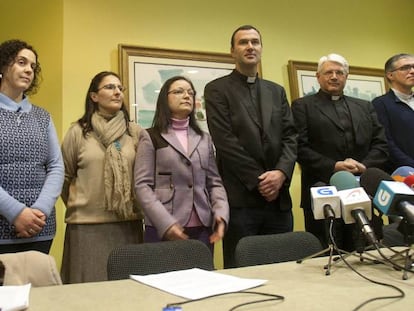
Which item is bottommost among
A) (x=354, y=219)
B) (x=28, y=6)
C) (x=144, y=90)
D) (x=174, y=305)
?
(x=174, y=305)

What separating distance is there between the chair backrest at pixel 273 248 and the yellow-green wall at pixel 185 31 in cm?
164

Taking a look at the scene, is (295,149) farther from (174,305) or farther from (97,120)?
(174,305)

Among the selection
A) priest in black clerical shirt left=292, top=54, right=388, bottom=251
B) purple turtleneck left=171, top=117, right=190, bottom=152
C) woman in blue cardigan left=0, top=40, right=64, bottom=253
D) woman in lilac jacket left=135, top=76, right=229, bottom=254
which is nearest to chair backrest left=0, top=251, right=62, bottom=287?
woman in blue cardigan left=0, top=40, right=64, bottom=253

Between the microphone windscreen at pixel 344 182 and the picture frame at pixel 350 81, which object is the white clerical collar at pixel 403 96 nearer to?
the picture frame at pixel 350 81

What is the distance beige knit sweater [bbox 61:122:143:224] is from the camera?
233 cm

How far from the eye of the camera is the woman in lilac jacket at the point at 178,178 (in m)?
2.19

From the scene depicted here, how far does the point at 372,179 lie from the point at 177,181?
106 centimetres

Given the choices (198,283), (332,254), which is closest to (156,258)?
(198,283)

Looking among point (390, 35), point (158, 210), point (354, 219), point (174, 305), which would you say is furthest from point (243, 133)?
point (390, 35)

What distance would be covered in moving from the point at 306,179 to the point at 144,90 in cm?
129

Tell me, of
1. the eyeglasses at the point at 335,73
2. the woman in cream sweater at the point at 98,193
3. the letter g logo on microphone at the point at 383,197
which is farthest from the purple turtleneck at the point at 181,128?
the letter g logo on microphone at the point at 383,197

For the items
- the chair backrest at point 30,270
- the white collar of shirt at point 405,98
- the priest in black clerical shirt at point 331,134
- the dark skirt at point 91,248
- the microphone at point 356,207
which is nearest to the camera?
the microphone at point 356,207

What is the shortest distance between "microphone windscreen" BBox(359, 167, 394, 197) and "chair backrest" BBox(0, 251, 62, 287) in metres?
1.04

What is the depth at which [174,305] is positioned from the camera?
1006 millimetres
